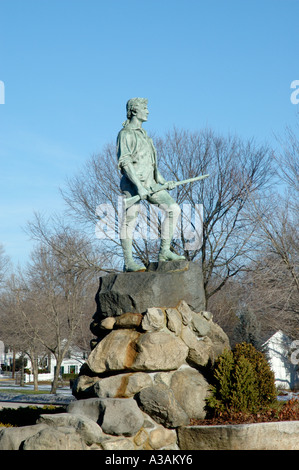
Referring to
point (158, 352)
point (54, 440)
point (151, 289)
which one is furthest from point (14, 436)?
point (151, 289)

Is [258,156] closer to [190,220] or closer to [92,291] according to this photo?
[190,220]

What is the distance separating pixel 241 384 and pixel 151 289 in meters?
1.89

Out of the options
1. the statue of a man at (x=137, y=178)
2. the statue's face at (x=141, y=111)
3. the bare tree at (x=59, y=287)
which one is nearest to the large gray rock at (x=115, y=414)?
the statue of a man at (x=137, y=178)

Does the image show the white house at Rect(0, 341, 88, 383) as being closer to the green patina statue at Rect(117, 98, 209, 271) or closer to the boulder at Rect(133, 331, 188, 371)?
the green patina statue at Rect(117, 98, 209, 271)

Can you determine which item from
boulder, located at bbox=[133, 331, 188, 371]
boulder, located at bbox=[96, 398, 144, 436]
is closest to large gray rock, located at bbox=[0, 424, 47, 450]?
boulder, located at bbox=[96, 398, 144, 436]

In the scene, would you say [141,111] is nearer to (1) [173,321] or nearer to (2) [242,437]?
(1) [173,321]

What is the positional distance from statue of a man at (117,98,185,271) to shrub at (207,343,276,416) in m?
2.06

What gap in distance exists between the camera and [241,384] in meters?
7.79

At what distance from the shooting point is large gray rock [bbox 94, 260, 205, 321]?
8453 mm

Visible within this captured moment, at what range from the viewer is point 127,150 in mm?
9531

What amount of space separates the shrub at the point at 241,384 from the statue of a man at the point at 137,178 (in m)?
2.06

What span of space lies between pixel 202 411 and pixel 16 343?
31.7 m

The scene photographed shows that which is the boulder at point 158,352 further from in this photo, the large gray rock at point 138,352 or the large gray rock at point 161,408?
the large gray rock at point 161,408

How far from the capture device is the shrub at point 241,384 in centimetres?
778
